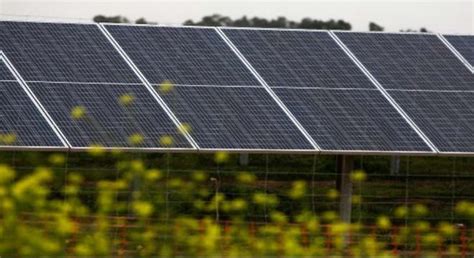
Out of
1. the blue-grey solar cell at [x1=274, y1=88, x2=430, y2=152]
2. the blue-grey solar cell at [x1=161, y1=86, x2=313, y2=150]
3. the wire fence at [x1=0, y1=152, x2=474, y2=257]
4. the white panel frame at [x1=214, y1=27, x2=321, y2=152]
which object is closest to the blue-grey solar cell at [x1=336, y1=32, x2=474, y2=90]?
the blue-grey solar cell at [x1=274, y1=88, x2=430, y2=152]

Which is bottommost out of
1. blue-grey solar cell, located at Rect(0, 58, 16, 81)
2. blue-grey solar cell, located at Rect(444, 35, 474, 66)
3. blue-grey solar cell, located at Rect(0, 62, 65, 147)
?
blue-grey solar cell, located at Rect(0, 62, 65, 147)

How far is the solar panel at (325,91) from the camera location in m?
23.0

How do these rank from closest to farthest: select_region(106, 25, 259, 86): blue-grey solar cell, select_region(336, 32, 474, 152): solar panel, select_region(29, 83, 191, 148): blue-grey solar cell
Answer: select_region(29, 83, 191, 148): blue-grey solar cell < select_region(336, 32, 474, 152): solar panel < select_region(106, 25, 259, 86): blue-grey solar cell

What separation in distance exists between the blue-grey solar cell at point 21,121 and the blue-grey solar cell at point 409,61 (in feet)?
21.1

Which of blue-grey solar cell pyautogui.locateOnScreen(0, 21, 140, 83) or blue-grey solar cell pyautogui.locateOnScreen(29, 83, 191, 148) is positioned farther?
blue-grey solar cell pyautogui.locateOnScreen(0, 21, 140, 83)

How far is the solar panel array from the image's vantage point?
2208cm

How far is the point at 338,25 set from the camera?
264 ft

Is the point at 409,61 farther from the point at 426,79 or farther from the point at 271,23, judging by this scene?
the point at 271,23

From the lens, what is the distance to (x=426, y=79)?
25.3m

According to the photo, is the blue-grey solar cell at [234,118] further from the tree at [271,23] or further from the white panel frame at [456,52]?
the tree at [271,23]

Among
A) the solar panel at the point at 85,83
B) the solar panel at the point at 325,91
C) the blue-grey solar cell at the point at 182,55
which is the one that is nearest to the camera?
the solar panel at the point at 85,83

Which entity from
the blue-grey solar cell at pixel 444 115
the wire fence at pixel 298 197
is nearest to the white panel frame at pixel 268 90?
the wire fence at pixel 298 197

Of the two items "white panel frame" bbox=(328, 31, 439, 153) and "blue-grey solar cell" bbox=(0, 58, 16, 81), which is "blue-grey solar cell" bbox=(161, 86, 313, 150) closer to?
"white panel frame" bbox=(328, 31, 439, 153)

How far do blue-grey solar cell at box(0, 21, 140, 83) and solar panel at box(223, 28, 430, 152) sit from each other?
8.04 ft
